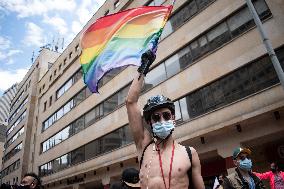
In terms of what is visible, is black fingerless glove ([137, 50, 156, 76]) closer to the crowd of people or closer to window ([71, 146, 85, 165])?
the crowd of people

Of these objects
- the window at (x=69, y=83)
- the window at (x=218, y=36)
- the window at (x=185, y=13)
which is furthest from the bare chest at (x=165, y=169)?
the window at (x=69, y=83)

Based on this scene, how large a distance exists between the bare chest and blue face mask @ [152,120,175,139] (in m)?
0.16

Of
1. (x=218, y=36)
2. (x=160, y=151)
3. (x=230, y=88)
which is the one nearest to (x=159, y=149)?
(x=160, y=151)

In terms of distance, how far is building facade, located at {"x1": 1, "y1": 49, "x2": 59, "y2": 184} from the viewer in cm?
4022

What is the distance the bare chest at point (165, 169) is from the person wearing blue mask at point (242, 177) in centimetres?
225

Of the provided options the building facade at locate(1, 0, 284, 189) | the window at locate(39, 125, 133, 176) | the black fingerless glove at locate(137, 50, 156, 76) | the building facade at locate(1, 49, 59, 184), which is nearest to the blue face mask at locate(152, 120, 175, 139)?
the black fingerless glove at locate(137, 50, 156, 76)

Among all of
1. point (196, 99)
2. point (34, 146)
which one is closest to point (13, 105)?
point (34, 146)

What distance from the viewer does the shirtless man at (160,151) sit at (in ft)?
7.89

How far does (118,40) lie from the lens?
615 centimetres

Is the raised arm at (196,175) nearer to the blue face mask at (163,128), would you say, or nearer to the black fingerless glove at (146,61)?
the blue face mask at (163,128)

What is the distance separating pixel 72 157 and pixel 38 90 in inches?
734

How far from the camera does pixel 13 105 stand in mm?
57781

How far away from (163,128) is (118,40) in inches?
154

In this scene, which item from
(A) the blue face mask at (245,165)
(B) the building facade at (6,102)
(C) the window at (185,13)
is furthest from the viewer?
(B) the building facade at (6,102)
